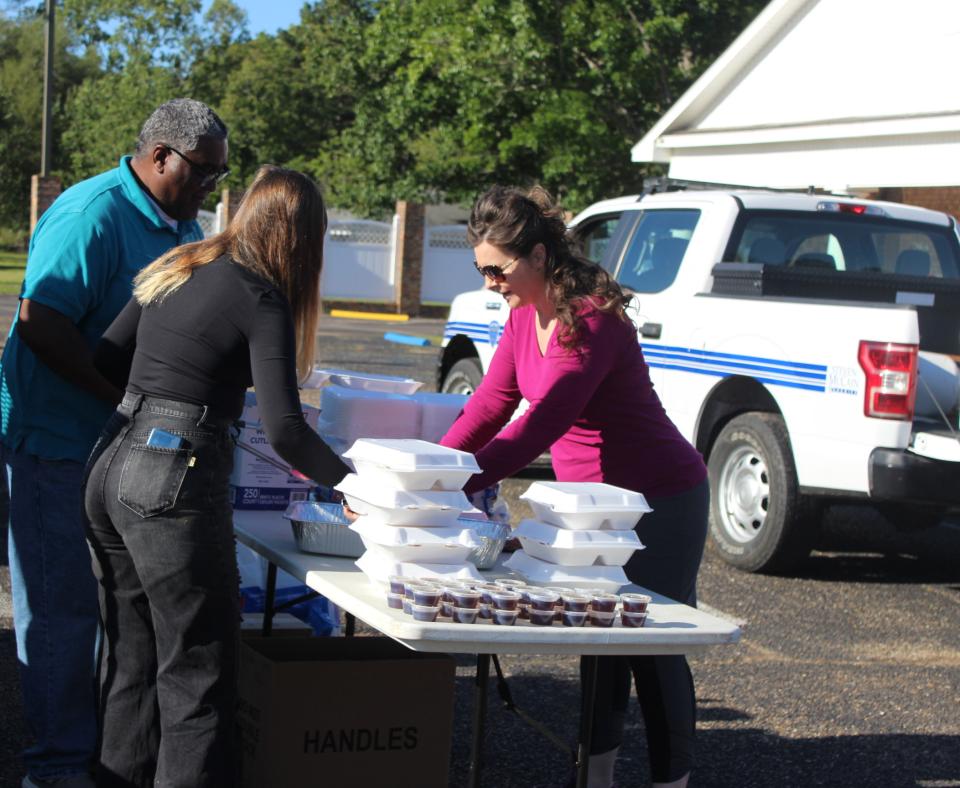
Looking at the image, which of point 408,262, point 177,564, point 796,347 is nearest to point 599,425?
point 177,564

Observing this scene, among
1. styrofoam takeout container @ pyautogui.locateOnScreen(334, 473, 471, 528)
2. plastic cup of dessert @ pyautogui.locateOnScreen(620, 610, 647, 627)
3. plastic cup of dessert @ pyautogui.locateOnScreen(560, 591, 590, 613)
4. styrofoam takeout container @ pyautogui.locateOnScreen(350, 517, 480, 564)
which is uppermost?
styrofoam takeout container @ pyautogui.locateOnScreen(334, 473, 471, 528)

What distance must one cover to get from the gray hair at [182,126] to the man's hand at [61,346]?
1.81 ft

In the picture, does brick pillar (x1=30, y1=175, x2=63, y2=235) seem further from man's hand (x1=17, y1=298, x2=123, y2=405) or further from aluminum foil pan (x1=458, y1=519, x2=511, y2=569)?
aluminum foil pan (x1=458, y1=519, x2=511, y2=569)

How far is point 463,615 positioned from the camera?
3154 millimetres

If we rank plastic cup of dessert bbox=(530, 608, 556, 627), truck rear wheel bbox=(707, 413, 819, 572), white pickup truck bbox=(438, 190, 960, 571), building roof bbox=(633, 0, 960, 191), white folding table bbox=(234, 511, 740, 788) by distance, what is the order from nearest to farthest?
white folding table bbox=(234, 511, 740, 788), plastic cup of dessert bbox=(530, 608, 556, 627), white pickup truck bbox=(438, 190, 960, 571), truck rear wheel bbox=(707, 413, 819, 572), building roof bbox=(633, 0, 960, 191)

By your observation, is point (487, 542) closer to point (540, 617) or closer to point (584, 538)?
point (584, 538)

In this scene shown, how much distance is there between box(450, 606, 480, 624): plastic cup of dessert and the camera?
315 centimetres

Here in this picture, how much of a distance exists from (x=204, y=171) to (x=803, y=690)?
11.2ft

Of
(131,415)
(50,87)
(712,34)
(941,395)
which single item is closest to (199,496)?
(131,415)

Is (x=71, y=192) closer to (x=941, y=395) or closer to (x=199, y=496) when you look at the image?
(x=199, y=496)

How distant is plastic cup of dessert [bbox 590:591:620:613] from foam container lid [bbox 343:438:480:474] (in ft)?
1.48

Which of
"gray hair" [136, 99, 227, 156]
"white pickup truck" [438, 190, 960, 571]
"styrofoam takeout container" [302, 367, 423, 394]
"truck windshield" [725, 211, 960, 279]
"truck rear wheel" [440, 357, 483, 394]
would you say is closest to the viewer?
"gray hair" [136, 99, 227, 156]

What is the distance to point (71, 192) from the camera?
12.9ft

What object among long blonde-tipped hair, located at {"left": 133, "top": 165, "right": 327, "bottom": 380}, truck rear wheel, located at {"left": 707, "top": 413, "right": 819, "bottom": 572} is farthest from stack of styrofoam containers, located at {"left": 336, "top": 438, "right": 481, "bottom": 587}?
truck rear wheel, located at {"left": 707, "top": 413, "right": 819, "bottom": 572}
